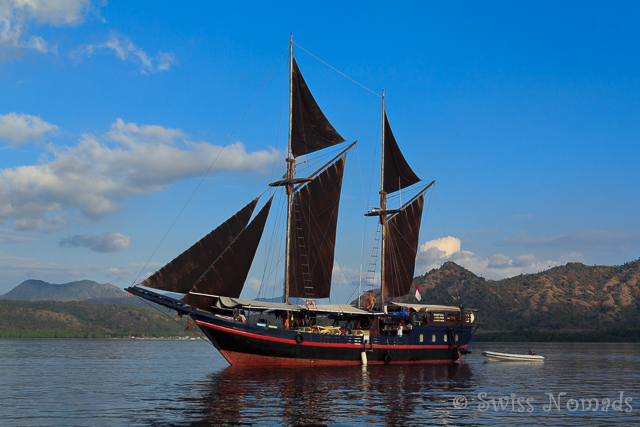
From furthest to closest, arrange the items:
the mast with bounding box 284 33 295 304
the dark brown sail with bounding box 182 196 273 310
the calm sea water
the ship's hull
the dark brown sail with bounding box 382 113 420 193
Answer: the dark brown sail with bounding box 382 113 420 193 < the mast with bounding box 284 33 295 304 < the ship's hull < the dark brown sail with bounding box 182 196 273 310 < the calm sea water

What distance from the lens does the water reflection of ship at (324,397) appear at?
24422 millimetres

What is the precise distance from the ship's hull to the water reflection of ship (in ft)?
3.89

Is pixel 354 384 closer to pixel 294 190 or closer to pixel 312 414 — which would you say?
pixel 312 414

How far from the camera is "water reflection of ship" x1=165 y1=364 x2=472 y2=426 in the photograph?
80.1 feet

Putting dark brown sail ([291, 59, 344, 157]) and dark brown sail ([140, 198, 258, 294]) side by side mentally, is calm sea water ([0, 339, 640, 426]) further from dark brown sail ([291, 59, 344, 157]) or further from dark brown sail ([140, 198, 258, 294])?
dark brown sail ([291, 59, 344, 157])

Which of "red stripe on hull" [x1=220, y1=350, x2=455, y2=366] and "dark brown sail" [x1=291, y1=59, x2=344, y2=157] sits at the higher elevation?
"dark brown sail" [x1=291, y1=59, x2=344, y2=157]

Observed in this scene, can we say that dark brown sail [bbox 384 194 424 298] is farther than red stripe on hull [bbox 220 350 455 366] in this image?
Yes

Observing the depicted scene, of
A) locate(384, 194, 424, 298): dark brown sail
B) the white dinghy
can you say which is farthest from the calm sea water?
the white dinghy

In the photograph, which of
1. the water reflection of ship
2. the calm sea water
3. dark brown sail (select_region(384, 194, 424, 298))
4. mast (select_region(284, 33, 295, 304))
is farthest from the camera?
dark brown sail (select_region(384, 194, 424, 298))

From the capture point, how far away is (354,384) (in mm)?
37656

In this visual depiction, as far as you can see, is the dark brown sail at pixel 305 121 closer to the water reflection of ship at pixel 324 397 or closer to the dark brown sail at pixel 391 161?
the dark brown sail at pixel 391 161

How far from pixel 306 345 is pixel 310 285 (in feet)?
25.8

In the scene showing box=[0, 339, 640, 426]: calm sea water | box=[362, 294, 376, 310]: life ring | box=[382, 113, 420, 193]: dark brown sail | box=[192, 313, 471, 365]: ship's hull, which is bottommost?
box=[0, 339, 640, 426]: calm sea water

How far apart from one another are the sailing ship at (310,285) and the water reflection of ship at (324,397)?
11.0 feet
